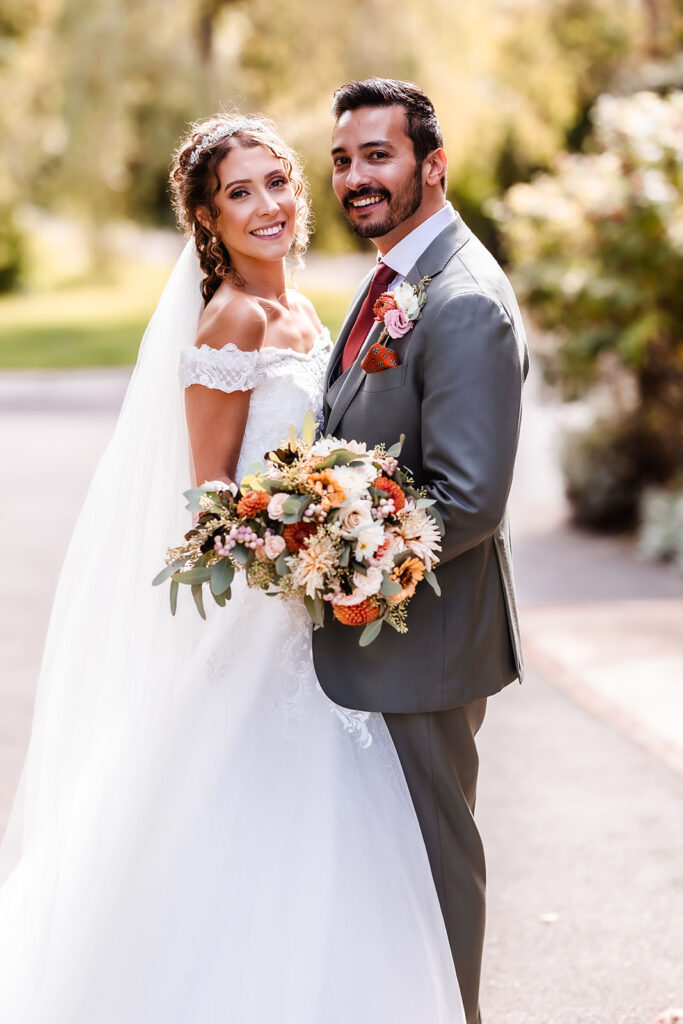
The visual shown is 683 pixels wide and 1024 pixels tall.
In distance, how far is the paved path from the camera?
3502mm

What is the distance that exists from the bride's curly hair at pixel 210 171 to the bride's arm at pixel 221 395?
0.61ft

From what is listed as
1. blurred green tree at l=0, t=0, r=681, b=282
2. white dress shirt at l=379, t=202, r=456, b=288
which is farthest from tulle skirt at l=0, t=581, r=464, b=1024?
blurred green tree at l=0, t=0, r=681, b=282

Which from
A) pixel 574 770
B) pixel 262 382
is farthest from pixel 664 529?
pixel 262 382

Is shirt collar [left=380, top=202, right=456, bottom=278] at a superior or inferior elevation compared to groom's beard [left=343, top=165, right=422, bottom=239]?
inferior

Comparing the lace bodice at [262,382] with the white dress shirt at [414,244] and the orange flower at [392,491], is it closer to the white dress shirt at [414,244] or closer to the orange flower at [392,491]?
the white dress shirt at [414,244]

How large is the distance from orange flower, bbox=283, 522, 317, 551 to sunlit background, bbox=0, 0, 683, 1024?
137 cm

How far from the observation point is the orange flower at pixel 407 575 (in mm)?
2395

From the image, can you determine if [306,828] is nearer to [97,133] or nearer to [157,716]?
[157,716]

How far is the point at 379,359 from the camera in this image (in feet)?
8.49

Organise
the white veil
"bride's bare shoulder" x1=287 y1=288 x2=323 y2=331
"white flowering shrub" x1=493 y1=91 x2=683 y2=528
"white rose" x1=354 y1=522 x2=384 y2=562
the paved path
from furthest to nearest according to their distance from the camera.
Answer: "white flowering shrub" x1=493 y1=91 x2=683 y2=528, the paved path, "bride's bare shoulder" x1=287 y1=288 x2=323 y2=331, the white veil, "white rose" x1=354 y1=522 x2=384 y2=562

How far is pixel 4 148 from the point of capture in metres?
29.0

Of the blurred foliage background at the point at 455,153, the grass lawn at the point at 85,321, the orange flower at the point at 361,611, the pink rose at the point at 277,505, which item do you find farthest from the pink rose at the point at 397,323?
the grass lawn at the point at 85,321

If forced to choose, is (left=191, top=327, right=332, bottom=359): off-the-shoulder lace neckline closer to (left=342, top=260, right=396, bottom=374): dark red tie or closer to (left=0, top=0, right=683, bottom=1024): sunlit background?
(left=342, top=260, right=396, bottom=374): dark red tie

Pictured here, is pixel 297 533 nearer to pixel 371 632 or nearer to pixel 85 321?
pixel 371 632
